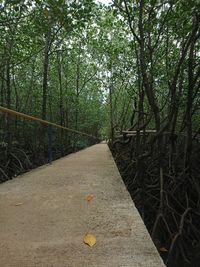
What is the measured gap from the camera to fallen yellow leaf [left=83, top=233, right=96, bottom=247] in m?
1.57

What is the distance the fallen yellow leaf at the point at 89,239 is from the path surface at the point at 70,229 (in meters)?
0.02

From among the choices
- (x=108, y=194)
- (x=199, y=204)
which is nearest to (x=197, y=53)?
(x=199, y=204)

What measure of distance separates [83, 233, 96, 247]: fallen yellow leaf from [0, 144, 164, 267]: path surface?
0.07ft

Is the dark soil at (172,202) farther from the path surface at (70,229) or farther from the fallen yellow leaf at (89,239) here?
the fallen yellow leaf at (89,239)

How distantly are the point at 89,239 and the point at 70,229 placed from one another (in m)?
0.19

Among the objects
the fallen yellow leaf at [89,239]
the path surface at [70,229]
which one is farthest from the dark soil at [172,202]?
the fallen yellow leaf at [89,239]

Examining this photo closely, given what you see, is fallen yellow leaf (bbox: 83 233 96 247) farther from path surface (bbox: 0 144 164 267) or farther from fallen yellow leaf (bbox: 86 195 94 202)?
fallen yellow leaf (bbox: 86 195 94 202)

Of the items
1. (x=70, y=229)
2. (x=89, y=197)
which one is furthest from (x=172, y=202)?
(x=70, y=229)

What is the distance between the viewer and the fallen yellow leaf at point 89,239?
157 cm

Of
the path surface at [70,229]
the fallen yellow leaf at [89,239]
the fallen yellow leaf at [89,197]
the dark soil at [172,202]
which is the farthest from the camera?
the dark soil at [172,202]

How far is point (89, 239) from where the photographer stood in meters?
1.62

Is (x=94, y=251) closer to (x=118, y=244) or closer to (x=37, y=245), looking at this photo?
(x=118, y=244)

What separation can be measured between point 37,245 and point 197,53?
5313 mm

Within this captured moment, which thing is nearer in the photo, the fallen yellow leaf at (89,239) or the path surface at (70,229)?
the path surface at (70,229)
